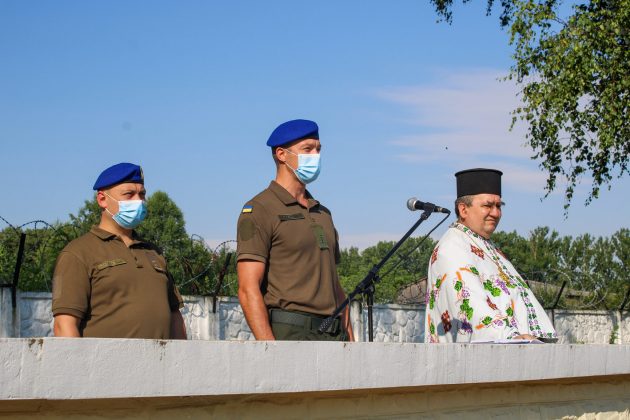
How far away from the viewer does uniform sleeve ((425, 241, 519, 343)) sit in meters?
4.83

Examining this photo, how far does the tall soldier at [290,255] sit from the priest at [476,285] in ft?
2.05

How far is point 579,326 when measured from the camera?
60.2 ft

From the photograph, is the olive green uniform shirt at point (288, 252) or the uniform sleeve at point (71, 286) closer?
the uniform sleeve at point (71, 286)

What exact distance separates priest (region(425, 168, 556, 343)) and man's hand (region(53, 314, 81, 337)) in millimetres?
1807

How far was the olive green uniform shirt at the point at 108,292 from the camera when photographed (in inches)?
161

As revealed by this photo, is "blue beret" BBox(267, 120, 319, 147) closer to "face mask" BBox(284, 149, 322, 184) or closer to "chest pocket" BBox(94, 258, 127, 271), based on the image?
"face mask" BBox(284, 149, 322, 184)

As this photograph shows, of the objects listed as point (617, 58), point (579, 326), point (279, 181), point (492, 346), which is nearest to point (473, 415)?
point (492, 346)

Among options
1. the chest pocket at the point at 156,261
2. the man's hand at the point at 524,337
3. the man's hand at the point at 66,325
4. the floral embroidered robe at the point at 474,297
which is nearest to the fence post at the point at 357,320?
the floral embroidered robe at the point at 474,297

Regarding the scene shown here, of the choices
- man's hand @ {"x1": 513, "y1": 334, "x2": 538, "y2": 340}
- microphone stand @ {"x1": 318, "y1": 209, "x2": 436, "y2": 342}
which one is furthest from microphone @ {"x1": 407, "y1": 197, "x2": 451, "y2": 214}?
man's hand @ {"x1": 513, "y1": 334, "x2": 538, "y2": 340}

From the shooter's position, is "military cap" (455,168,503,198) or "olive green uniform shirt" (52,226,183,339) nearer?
"olive green uniform shirt" (52,226,183,339)

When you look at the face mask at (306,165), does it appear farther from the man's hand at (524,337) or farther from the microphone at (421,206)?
the man's hand at (524,337)

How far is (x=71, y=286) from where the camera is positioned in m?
→ 4.07

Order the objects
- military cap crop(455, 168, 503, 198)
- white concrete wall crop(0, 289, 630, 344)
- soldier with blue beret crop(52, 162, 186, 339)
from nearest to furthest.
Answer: soldier with blue beret crop(52, 162, 186, 339)
military cap crop(455, 168, 503, 198)
white concrete wall crop(0, 289, 630, 344)

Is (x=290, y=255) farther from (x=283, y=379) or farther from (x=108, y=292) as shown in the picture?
(x=283, y=379)
